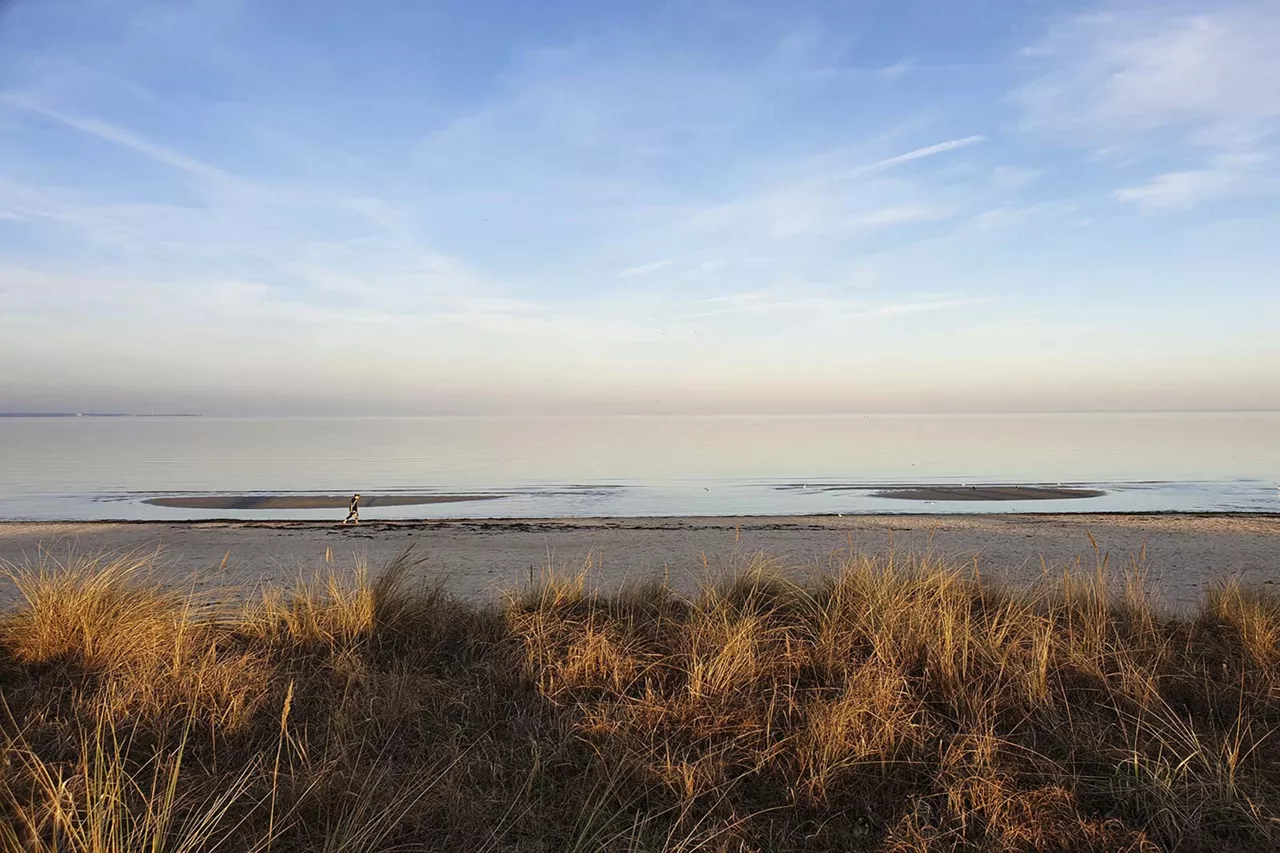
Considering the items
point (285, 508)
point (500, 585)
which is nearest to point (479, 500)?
point (285, 508)

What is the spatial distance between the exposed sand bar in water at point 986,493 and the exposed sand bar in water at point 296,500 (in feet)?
50.1

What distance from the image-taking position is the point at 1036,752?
3961 mm

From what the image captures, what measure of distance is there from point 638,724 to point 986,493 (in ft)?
94.7

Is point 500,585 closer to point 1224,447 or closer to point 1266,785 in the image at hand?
point 1266,785

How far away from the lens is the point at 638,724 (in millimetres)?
4188

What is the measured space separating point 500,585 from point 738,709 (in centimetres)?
704

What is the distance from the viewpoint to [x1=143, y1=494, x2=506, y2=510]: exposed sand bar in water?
89.6ft

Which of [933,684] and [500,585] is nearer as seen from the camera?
[933,684]

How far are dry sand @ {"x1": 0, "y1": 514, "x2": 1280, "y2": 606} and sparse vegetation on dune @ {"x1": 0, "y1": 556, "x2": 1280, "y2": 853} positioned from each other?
4.78m

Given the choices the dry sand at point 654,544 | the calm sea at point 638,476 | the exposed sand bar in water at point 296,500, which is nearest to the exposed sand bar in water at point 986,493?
the calm sea at point 638,476

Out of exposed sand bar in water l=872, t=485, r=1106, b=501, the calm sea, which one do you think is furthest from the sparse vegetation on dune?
exposed sand bar in water l=872, t=485, r=1106, b=501

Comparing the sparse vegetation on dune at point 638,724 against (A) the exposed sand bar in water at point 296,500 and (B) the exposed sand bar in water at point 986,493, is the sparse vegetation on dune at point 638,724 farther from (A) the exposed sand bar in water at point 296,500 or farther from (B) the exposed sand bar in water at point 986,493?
(B) the exposed sand bar in water at point 986,493

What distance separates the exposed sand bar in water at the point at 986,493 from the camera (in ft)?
94.9

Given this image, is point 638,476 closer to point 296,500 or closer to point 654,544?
point 296,500
